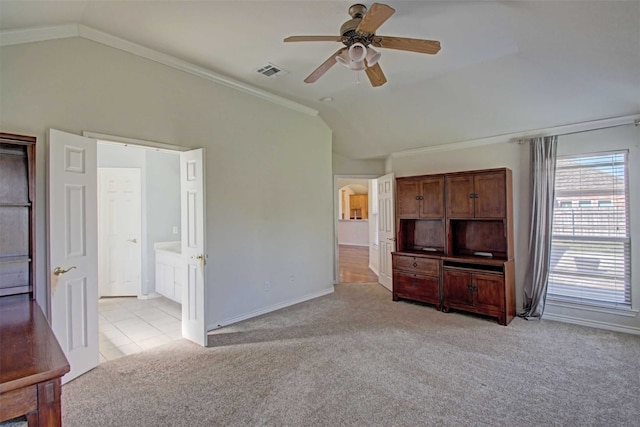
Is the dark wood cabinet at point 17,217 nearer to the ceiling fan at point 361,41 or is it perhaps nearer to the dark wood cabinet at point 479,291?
the ceiling fan at point 361,41

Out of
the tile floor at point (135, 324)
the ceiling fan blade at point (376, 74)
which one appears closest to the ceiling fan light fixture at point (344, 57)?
the ceiling fan blade at point (376, 74)

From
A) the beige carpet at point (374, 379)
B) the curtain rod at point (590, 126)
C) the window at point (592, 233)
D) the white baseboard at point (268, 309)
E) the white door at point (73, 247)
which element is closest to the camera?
the beige carpet at point (374, 379)

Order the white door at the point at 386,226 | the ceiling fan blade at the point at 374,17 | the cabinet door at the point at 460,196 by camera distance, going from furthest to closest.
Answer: the white door at the point at 386,226 → the cabinet door at the point at 460,196 → the ceiling fan blade at the point at 374,17

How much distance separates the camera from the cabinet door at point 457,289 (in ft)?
13.7

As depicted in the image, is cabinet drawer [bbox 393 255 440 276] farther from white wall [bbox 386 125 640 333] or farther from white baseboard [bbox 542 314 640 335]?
white baseboard [bbox 542 314 640 335]

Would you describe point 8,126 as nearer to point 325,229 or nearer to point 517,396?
point 325,229

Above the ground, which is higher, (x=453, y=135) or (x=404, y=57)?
(x=404, y=57)

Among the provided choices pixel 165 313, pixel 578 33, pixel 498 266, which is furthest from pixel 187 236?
pixel 578 33

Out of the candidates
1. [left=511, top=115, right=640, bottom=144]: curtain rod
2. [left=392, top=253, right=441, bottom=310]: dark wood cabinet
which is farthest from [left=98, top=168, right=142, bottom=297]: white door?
[left=511, top=115, right=640, bottom=144]: curtain rod

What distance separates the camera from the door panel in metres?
3.35

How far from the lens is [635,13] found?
2387mm

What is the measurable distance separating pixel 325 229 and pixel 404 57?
2.86 metres

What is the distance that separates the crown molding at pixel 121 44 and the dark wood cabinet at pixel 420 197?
2.32 meters

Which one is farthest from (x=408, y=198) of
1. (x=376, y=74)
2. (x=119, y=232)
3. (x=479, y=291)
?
(x=119, y=232)
